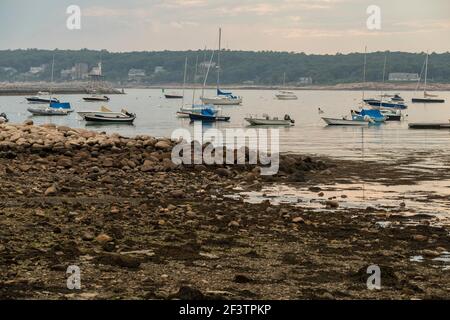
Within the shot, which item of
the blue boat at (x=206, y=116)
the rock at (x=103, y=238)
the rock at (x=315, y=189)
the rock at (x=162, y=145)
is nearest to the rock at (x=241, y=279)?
the rock at (x=103, y=238)

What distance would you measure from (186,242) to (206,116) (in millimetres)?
68865

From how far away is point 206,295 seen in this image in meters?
11.1

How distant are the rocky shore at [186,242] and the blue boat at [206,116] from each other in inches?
2224

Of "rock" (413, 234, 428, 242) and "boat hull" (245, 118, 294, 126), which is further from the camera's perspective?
"boat hull" (245, 118, 294, 126)

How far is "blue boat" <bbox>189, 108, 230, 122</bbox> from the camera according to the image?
83750mm

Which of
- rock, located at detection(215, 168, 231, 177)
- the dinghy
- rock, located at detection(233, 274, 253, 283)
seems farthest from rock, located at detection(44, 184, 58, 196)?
the dinghy

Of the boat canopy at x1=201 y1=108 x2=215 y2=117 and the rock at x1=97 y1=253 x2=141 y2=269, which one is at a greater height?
the rock at x1=97 y1=253 x2=141 y2=269

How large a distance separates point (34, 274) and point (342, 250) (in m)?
6.08

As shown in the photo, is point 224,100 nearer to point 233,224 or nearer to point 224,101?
point 224,101

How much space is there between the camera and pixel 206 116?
275 ft

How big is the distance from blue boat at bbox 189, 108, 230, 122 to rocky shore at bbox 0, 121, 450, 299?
56.5m

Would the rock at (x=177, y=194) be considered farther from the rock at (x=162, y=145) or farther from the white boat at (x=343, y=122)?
the white boat at (x=343, y=122)

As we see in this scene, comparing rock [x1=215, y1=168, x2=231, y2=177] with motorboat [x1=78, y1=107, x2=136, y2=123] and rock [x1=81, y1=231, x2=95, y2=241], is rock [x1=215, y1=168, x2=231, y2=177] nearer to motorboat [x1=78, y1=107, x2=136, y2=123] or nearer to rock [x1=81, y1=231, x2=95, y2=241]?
rock [x1=81, y1=231, x2=95, y2=241]

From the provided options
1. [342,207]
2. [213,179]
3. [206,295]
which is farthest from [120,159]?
[206,295]
